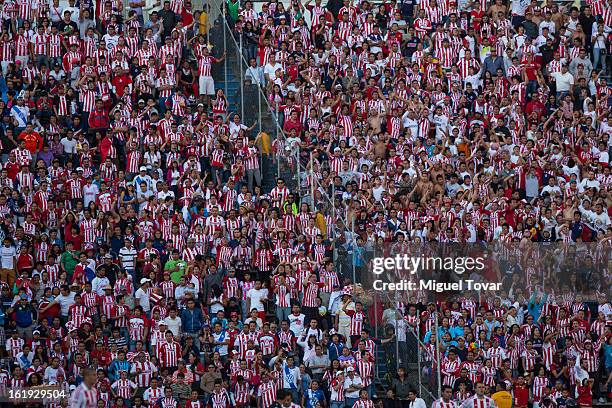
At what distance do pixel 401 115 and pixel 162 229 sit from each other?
663 centimetres

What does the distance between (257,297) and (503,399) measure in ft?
16.8

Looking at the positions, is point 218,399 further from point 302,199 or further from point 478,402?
point 302,199

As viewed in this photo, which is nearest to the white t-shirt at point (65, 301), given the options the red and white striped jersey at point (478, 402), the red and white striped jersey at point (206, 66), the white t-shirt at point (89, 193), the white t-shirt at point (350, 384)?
the white t-shirt at point (89, 193)

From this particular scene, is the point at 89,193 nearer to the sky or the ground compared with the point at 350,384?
nearer to the sky

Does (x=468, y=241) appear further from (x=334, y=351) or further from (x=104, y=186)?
(x=104, y=186)

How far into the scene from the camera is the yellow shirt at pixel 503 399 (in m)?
31.2

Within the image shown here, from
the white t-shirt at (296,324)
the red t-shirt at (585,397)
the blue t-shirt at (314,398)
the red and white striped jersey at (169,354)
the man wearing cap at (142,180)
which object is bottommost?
the red t-shirt at (585,397)

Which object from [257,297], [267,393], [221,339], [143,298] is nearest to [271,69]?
[257,297]

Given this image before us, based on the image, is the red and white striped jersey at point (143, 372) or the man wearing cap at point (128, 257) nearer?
the red and white striped jersey at point (143, 372)

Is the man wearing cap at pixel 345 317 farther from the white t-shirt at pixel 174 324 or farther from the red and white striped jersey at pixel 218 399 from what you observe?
the white t-shirt at pixel 174 324

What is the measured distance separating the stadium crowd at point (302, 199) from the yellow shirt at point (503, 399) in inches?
4.2

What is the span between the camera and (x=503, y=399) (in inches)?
1233

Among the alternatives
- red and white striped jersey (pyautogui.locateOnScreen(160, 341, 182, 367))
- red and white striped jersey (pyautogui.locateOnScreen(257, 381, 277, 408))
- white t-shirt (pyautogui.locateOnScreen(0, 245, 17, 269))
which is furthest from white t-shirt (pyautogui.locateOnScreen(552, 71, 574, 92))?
white t-shirt (pyautogui.locateOnScreen(0, 245, 17, 269))

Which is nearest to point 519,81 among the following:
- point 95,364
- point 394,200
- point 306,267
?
point 394,200
